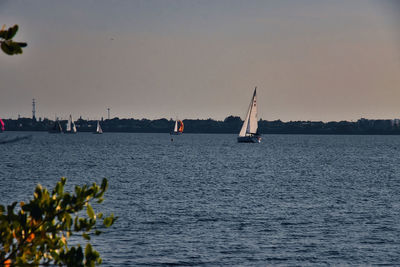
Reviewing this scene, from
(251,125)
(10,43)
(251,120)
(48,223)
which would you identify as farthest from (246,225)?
(251,125)

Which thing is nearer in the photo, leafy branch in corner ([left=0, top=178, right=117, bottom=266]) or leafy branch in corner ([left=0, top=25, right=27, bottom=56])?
leafy branch in corner ([left=0, top=25, right=27, bottom=56])

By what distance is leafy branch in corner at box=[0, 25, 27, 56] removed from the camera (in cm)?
614

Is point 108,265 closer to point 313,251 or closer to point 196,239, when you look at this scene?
point 196,239

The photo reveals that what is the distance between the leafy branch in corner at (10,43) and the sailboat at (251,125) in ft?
512

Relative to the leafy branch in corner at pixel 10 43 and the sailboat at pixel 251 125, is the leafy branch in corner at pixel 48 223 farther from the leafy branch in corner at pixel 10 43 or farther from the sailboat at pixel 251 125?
the sailboat at pixel 251 125

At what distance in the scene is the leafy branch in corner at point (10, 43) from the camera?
6.14 m

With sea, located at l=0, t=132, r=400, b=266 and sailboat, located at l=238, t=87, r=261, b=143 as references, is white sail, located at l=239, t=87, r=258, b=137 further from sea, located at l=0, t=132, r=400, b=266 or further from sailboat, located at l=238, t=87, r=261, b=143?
sea, located at l=0, t=132, r=400, b=266

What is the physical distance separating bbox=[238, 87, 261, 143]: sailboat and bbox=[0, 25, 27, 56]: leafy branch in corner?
156 m

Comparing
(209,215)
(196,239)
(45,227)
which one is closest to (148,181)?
(209,215)

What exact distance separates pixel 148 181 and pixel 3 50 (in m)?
73.0

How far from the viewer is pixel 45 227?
27.8ft

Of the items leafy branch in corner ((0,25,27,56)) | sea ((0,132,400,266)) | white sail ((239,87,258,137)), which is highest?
white sail ((239,87,258,137))

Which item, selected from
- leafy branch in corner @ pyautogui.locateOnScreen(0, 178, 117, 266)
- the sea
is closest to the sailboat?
the sea

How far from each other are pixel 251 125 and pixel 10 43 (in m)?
170
